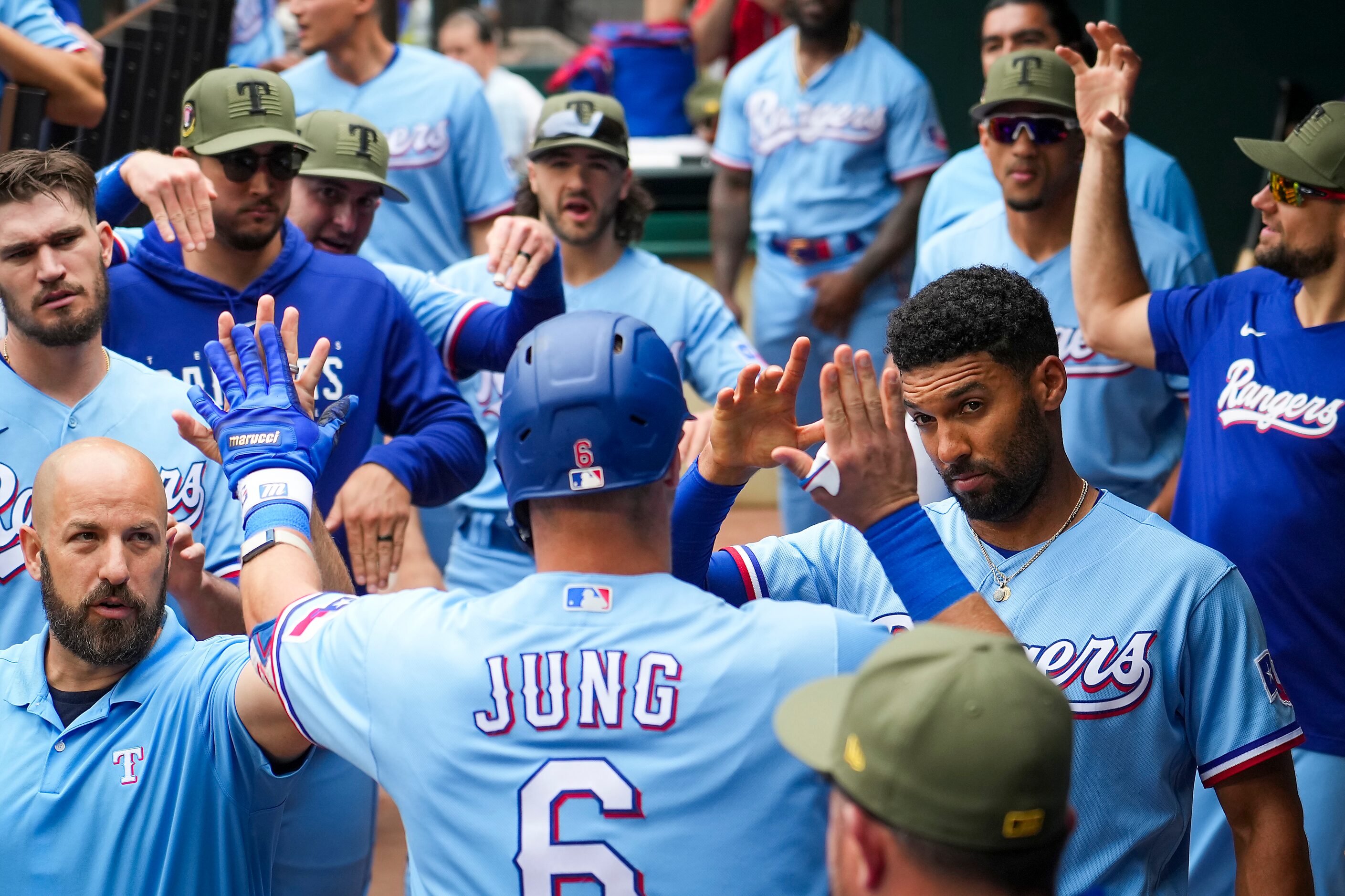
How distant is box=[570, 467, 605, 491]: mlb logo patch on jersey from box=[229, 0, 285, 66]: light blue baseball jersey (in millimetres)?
5610

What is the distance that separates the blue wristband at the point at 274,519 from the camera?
222cm

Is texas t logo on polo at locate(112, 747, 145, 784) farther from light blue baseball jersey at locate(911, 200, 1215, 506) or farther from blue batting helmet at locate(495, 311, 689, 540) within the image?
light blue baseball jersey at locate(911, 200, 1215, 506)

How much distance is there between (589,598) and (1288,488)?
6.70 ft

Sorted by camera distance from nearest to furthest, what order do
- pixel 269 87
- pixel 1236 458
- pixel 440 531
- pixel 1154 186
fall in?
1. pixel 1236 458
2. pixel 269 87
3. pixel 1154 186
4. pixel 440 531

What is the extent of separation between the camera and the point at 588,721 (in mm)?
1850

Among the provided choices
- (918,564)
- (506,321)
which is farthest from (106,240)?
(918,564)

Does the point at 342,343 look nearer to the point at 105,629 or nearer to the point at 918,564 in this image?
the point at 105,629

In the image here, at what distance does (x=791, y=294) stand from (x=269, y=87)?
2889 mm

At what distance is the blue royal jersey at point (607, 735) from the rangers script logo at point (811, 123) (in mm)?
4248

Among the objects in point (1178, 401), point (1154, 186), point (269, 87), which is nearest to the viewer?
point (269, 87)

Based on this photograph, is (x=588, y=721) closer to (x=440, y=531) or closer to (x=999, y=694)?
(x=999, y=694)

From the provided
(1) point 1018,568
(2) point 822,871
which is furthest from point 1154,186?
(2) point 822,871

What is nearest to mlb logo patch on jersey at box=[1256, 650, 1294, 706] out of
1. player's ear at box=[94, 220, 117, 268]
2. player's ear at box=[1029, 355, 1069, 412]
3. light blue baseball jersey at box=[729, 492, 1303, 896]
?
light blue baseball jersey at box=[729, 492, 1303, 896]

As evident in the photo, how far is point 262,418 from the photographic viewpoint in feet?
7.80
